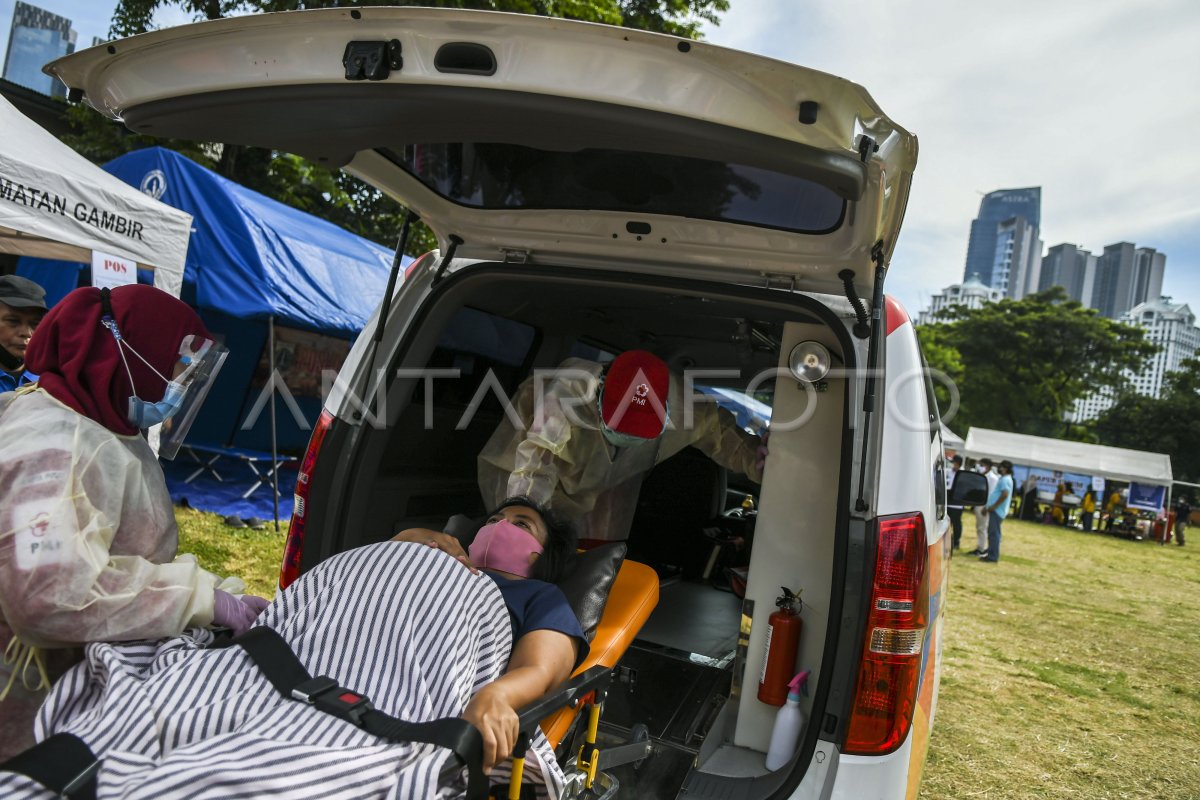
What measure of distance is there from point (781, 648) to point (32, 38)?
3086 centimetres

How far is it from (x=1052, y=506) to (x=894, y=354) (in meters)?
27.9

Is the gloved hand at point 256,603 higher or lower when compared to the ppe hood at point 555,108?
lower

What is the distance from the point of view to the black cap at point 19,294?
413cm

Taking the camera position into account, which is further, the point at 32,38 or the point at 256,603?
the point at 32,38

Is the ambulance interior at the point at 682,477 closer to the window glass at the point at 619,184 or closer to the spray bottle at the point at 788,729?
the spray bottle at the point at 788,729

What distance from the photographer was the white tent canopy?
26562 mm

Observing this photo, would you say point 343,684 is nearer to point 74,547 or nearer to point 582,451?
point 74,547

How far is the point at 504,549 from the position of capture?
2.53 meters

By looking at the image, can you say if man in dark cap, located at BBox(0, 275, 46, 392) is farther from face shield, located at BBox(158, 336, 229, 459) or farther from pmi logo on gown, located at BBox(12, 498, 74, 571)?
pmi logo on gown, located at BBox(12, 498, 74, 571)

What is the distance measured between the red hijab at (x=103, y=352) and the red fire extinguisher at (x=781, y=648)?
1.71m

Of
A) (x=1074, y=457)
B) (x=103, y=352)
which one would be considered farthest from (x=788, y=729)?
(x=1074, y=457)

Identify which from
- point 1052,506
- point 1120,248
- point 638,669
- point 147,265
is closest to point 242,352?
point 147,265

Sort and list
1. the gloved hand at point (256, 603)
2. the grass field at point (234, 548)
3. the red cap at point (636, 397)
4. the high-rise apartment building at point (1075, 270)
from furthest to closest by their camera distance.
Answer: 1. the high-rise apartment building at point (1075, 270)
2. the grass field at point (234, 548)
3. the red cap at point (636, 397)
4. the gloved hand at point (256, 603)

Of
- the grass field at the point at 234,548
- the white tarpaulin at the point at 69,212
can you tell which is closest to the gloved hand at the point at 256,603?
the grass field at the point at 234,548
